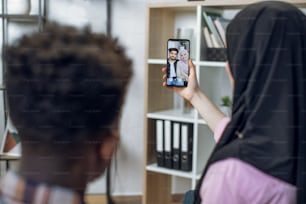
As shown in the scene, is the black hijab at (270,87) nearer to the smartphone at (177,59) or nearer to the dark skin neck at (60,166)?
the smartphone at (177,59)

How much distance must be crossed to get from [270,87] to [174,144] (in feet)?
2.33

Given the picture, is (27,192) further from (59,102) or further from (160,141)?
(160,141)

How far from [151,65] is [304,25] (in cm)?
69

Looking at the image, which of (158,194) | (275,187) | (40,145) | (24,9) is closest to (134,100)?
(158,194)

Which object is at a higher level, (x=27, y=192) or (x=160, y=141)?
(x=27, y=192)

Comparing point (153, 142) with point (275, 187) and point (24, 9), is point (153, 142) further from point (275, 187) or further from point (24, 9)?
point (275, 187)

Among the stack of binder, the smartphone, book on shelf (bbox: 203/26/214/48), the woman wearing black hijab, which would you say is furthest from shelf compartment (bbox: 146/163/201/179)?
the smartphone

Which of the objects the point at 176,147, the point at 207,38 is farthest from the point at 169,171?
the point at 207,38

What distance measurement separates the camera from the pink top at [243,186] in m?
0.50

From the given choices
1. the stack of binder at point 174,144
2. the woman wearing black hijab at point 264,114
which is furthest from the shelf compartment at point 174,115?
the woman wearing black hijab at point 264,114

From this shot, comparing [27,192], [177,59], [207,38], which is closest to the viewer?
[27,192]

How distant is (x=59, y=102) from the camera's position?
22 cm

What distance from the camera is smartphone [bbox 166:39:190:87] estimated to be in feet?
1.39

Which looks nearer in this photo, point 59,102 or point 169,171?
point 59,102
